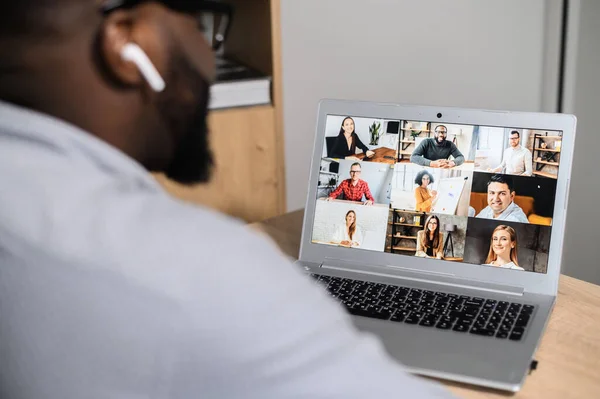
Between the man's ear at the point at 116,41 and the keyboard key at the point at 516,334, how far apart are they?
61 centimetres

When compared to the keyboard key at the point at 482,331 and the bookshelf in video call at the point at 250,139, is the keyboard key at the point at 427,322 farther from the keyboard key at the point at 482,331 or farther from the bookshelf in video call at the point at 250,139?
the bookshelf in video call at the point at 250,139

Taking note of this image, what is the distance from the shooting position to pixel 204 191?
137 centimetres

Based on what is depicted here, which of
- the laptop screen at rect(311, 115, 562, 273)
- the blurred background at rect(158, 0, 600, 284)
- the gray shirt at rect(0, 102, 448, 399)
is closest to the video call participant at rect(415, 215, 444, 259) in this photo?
the laptop screen at rect(311, 115, 562, 273)

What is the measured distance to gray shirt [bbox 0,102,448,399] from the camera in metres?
0.43

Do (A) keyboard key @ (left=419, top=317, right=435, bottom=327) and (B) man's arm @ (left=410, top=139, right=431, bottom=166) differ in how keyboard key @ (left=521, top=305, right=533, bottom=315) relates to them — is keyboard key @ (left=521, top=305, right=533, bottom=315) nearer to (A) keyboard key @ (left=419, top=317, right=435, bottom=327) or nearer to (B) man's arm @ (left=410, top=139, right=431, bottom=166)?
(A) keyboard key @ (left=419, top=317, right=435, bottom=327)

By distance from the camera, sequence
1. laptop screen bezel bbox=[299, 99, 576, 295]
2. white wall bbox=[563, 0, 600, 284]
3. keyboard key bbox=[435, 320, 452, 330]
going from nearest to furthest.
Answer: keyboard key bbox=[435, 320, 452, 330], laptop screen bezel bbox=[299, 99, 576, 295], white wall bbox=[563, 0, 600, 284]

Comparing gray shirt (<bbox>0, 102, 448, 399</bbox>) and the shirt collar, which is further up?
the shirt collar

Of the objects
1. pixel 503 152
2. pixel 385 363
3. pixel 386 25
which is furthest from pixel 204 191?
pixel 385 363

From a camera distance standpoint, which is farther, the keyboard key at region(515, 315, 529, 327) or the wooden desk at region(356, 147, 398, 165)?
the wooden desk at region(356, 147, 398, 165)

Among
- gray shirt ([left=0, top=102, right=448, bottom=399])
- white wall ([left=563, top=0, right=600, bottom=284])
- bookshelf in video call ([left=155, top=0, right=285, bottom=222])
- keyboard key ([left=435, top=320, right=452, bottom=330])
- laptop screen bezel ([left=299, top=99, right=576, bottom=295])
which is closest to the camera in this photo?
gray shirt ([left=0, top=102, right=448, bottom=399])

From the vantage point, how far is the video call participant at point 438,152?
1.08 meters

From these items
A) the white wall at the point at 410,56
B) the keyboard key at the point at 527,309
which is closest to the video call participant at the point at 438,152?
the keyboard key at the point at 527,309

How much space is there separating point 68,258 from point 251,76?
3.17 ft

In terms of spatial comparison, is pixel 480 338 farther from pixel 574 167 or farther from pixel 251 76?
pixel 574 167
